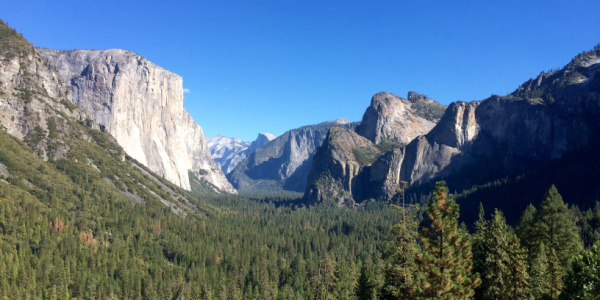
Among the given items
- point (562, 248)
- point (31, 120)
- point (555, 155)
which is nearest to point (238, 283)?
point (562, 248)

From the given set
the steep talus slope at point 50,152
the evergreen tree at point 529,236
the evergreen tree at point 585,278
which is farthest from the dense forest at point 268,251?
the steep talus slope at point 50,152

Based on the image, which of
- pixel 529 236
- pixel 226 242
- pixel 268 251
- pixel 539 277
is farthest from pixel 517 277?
pixel 226 242

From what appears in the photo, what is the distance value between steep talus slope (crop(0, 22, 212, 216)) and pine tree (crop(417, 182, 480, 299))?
126m

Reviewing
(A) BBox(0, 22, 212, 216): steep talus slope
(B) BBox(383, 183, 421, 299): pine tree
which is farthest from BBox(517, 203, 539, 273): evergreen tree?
(A) BBox(0, 22, 212, 216): steep talus slope

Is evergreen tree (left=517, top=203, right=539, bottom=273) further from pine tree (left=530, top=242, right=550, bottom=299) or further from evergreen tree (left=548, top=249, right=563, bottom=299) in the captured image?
evergreen tree (left=548, top=249, right=563, bottom=299)

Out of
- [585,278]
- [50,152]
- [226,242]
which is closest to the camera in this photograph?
[585,278]

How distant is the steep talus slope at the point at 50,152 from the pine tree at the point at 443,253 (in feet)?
412

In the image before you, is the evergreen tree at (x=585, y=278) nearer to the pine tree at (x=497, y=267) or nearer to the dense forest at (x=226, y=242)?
the dense forest at (x=226, y=242)

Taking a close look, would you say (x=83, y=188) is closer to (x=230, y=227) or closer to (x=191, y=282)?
(x=230, y=227)

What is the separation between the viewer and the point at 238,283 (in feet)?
316

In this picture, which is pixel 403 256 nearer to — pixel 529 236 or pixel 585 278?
pixel 585 278

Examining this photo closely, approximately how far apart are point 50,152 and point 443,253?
6742 inches

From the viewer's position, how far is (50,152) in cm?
15688

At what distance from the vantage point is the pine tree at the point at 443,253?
26.3 meters
